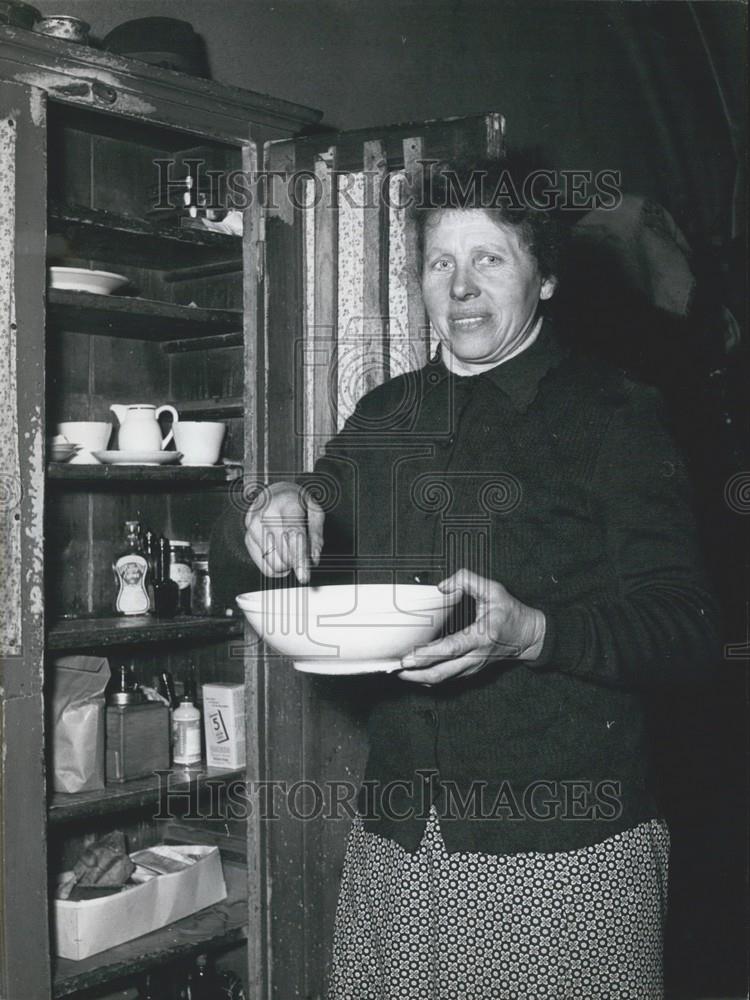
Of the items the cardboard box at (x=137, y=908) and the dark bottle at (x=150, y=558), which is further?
the dark bottle at (x=150, y=558)

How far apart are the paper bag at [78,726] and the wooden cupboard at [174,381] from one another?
0.07 metres

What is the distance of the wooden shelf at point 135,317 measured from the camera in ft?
7.54

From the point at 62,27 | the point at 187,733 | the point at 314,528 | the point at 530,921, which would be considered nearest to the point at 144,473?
the point at 187,733

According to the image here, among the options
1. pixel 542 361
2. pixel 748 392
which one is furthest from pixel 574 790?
pixel 748 392

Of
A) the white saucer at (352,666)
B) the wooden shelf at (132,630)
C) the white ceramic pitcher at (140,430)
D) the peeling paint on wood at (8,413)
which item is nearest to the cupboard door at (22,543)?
the peeling paint on wood at (8,413)

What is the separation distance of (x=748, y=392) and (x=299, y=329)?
6.25ft

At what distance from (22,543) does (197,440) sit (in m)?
0.60

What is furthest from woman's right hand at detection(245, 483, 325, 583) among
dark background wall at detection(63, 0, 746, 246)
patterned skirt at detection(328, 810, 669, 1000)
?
dark background wall at detection(63, 0, 746, 246)

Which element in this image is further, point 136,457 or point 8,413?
point 136,457

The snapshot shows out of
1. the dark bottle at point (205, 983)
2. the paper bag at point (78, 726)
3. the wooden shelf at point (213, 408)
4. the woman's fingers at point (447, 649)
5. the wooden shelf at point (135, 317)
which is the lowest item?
the dark bottle at point (205, 983)

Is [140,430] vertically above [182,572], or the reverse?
[140,430]

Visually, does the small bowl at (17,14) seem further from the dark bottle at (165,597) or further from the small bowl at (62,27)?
the dark bottle at (165,597)

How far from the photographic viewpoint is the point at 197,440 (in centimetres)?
258

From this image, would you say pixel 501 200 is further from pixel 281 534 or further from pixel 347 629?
pixel 347 629
